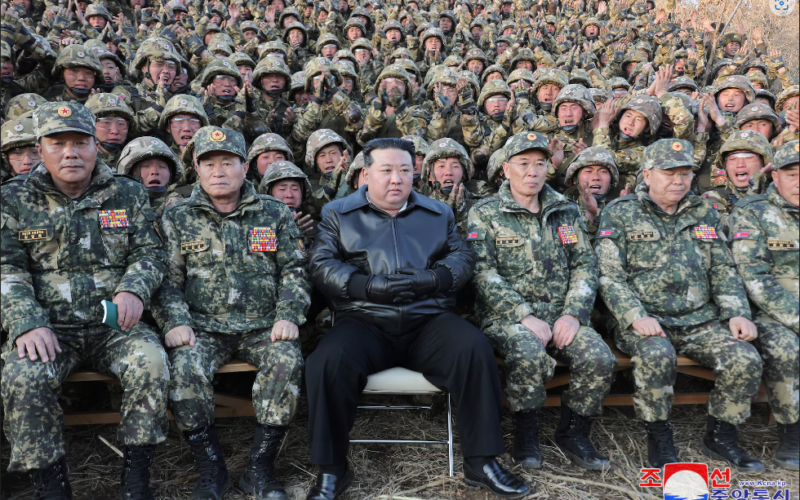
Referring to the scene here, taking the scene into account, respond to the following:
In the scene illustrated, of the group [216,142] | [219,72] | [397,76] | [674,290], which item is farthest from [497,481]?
[219,72]

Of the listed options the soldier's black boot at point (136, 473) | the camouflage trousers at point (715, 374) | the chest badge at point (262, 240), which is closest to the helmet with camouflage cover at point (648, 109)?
the camouflage trousers at point (715, 374)

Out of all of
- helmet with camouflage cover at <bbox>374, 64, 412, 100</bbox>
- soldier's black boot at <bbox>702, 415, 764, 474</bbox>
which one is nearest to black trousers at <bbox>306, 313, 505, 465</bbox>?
soldier's black boot at <bbox>702, 415, 764, 474</bbox>

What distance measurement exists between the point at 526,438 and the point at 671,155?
82.4 inches

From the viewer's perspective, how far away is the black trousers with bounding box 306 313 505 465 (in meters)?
2.75

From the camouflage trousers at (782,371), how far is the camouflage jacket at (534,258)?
106cm

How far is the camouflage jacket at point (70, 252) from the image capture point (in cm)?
296

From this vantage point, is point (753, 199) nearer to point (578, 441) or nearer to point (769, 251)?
point (769, 251)

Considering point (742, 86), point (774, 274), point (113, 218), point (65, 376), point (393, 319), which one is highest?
point (742, 86)

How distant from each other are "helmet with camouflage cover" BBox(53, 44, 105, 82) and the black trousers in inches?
203

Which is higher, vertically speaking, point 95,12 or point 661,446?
point 95,12

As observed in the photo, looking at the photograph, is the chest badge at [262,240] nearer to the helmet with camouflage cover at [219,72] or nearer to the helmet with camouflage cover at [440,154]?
the helmet with camouflage cover at [440,154]

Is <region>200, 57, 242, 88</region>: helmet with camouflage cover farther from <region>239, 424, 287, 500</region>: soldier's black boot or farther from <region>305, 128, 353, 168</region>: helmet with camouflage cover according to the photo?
<region>239, 424, 287, 500</region>: soldier's black boot

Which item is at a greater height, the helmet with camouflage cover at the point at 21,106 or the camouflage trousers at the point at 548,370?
the helmet with camouflage cover at the point at 21,106

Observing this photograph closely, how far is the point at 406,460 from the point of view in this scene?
330cm
